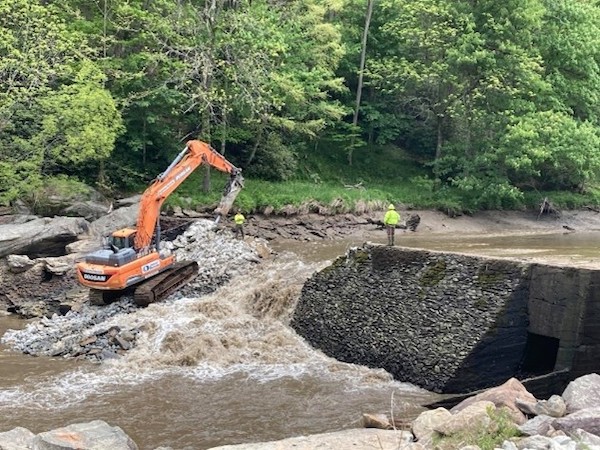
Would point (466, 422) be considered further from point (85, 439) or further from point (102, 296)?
point (102, 296)

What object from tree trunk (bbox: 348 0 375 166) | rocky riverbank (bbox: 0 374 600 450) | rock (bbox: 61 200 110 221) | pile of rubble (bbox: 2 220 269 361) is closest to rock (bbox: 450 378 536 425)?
rocky riverbank (bbox: 0 374 600 450)

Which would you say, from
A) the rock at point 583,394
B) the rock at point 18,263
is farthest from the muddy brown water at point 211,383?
the rock at point 583,394

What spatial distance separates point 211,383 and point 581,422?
273 inches

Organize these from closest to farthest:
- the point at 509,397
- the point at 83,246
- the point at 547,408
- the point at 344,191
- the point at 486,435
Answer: the point at 486,435, the point at 547,408, the point at 509,397, the point at 83,246, the point at 344,191

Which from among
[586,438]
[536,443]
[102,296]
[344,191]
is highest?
[586,438]

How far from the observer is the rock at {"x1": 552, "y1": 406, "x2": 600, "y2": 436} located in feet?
23.1

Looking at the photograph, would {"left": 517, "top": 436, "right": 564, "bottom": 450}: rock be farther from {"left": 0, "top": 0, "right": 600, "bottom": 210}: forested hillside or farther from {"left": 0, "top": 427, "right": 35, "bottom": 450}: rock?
{"left": 0, "top": 0, "right": 600, "bottom": 210}: forested hillside

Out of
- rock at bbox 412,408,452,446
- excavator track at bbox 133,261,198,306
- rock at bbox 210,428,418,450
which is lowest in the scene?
excavator track at bbox 133,261,198,306

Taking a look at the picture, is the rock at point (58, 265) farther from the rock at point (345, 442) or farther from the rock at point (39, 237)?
the rock at point (345, 442)

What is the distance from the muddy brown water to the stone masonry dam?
574mm

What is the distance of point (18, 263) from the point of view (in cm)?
1930

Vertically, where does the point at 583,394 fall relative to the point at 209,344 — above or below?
above

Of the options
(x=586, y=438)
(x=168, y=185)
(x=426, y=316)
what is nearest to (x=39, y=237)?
(x=168, y=185)

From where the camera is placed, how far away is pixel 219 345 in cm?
1399
